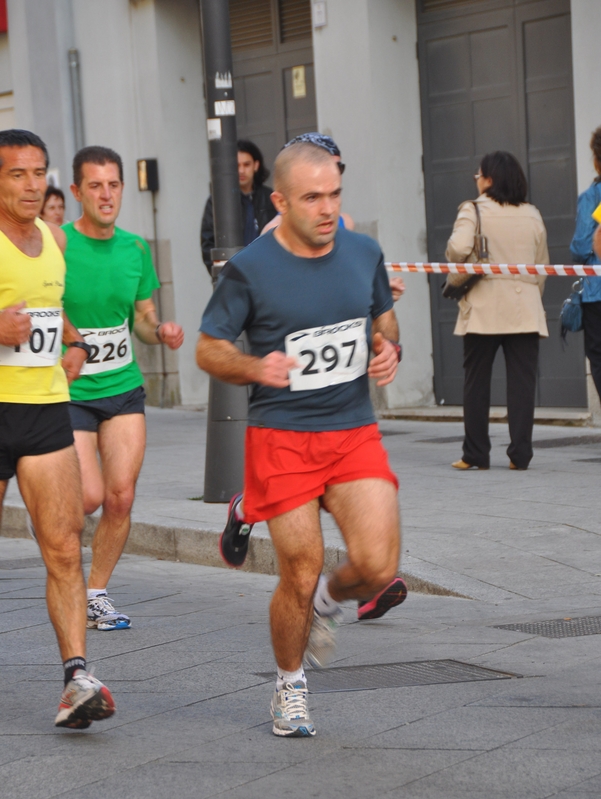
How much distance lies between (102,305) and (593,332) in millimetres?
4365

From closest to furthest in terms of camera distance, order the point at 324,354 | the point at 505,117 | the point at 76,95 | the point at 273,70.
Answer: the point at 324,354
the point at 505,117
the point at 273,70
the point at 76,95

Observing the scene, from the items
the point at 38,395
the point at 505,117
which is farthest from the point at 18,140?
the point at 505,117

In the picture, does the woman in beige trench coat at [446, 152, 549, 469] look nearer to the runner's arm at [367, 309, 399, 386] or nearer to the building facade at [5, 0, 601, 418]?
the building facade at [5, 0, 601, 418]

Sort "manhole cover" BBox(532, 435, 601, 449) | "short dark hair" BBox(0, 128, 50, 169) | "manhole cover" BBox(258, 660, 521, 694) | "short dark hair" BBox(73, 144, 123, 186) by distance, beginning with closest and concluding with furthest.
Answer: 1. "short dark hair" BBox(0, 128, 50, 169)
2. "manhole cover" BBox(258, 660, 521, 694)
3. "short dark hair" BBox(73, 144, 123, 186)
4. "manhole cover" BBox(532, 435, 601, 449)

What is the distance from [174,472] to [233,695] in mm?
5695

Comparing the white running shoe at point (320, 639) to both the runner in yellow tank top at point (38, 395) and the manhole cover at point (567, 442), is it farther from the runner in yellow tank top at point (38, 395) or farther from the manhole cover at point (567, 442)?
the manhole cover at point (567, 442)

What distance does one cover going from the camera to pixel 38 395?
190 inches

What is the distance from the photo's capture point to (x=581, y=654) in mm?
5336

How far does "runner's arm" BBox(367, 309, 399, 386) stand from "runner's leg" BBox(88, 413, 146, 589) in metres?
1.77

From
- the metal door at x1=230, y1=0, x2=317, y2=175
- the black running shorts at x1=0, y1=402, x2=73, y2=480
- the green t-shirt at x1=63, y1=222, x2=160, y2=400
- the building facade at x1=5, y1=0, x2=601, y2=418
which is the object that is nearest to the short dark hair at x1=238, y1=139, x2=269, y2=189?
the building facade at x1=5, y1=0, x2=601, y2=418

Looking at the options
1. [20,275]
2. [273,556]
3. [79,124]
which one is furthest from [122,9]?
[20,275]

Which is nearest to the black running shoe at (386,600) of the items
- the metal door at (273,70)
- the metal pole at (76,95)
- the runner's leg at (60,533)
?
the runner's leg at (60,533)

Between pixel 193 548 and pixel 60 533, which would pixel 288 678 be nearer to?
pixel 60 533

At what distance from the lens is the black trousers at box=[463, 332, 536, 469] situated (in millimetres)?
9477
